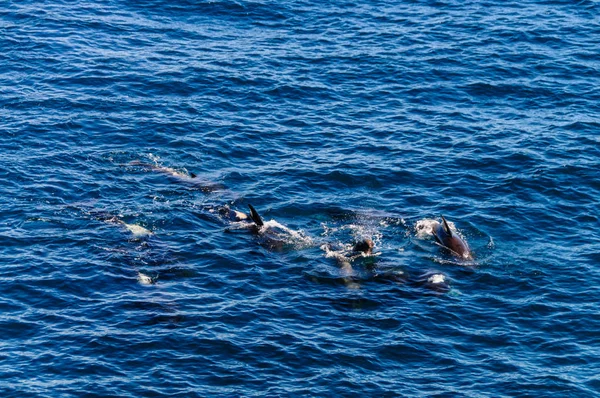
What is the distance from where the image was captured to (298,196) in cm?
4338

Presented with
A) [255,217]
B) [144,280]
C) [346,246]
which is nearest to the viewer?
[144,280]

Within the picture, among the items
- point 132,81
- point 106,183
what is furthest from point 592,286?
point 132,81

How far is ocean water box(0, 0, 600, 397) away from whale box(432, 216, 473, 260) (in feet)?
1.19

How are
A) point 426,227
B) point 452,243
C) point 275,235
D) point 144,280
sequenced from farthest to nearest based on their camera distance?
point 426,227, point 275,235, point 452,243, point 144,280

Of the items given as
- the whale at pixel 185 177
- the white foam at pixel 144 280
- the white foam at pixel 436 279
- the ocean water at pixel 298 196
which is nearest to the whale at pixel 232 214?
the ocean water at pixel 298 196

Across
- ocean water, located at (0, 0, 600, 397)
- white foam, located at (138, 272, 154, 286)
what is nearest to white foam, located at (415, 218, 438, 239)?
ocean water, located at (0, 0, 600, 397)

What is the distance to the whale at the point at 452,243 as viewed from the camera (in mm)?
38281

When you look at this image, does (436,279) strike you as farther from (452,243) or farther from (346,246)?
(346,246)

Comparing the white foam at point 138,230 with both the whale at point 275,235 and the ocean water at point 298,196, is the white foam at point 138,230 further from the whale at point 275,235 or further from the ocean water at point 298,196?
the whale at point 275,235

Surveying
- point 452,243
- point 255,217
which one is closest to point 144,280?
point 255,217

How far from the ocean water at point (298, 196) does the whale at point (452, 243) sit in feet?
A: 1.19

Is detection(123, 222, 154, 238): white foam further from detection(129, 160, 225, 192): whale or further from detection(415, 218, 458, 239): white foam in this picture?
detection(415, 218, 458, 239): white foam

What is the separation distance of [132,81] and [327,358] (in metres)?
28.1

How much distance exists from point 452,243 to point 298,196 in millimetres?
8459
